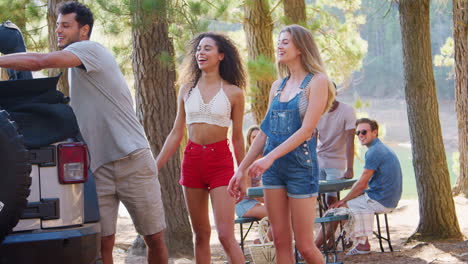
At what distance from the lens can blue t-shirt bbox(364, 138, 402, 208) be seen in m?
7.25

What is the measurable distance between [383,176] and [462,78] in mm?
4757

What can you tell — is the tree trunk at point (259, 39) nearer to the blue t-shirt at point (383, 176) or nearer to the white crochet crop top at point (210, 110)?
the blue t-shirt at point (383, 176)

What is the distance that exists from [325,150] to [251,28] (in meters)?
4.69

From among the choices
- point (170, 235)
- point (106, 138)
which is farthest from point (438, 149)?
point (106, 138)

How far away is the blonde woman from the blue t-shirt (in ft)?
9.45

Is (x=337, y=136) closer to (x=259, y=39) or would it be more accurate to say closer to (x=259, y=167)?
(x=259, y=167)

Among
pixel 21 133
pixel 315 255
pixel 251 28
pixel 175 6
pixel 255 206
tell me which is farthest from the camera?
pixel 251 28

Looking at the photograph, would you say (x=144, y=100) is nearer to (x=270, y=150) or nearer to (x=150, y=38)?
(x=150, y=38)

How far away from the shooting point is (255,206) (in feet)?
23.3

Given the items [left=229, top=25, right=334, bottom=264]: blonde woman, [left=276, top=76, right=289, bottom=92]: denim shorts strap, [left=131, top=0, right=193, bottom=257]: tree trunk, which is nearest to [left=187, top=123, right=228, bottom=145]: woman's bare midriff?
[left=229, top=25, right=334, bottom=264]: blonde woman

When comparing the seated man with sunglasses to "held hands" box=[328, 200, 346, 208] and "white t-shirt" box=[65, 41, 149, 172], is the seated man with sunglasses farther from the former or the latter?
"white t-shirt" box=[65, 41, 149, 172]

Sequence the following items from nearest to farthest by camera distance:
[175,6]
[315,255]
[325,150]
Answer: [315,255] < [325,150] < [175,6]

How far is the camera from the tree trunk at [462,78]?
10.4m

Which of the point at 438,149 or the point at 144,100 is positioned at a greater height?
the point at 144,100
